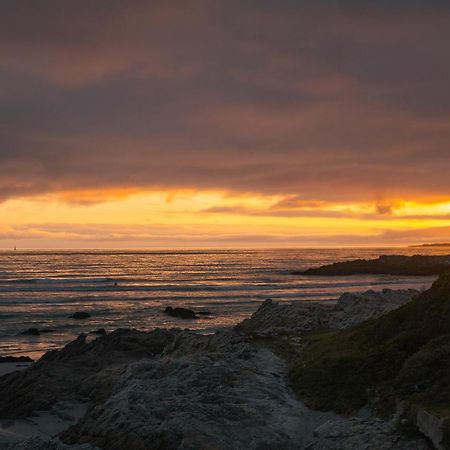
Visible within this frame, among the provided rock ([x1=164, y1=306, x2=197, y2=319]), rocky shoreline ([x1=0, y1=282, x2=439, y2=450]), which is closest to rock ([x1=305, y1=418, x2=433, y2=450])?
rocky shoreline ([x1=0, y1=282, x2=439, y2=450])

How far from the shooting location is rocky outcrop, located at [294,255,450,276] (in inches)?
4373

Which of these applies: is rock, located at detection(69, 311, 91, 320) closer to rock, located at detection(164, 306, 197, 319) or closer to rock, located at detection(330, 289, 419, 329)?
rock, located at detection(164, 306, 197, 319)

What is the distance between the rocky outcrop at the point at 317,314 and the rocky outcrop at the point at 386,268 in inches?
3115

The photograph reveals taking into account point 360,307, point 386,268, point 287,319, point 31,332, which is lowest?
point 31,332

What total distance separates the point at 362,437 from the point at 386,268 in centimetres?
11046

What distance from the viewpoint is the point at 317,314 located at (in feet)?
89.1

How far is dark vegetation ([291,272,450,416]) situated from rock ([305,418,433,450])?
81cm

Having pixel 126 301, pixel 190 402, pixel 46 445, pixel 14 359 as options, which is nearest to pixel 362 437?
pixel 190 402

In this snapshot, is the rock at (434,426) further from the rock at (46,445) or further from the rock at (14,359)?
the rock at (14,359)

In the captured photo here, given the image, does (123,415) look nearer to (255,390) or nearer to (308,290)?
(255,390)

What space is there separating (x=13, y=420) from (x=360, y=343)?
1151 cm

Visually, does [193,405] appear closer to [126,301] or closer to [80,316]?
[80,316]

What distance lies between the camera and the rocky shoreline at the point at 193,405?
11.1m

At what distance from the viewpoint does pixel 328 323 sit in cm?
2592
